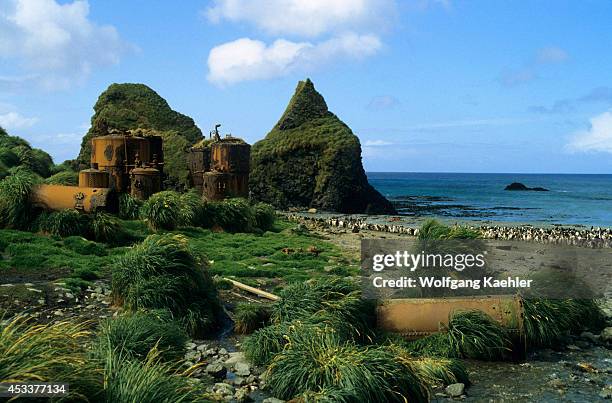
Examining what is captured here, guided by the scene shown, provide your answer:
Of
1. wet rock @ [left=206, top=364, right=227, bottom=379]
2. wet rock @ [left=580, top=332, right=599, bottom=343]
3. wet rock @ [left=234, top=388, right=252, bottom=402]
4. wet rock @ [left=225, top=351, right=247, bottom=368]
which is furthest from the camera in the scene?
wet rock @ [left=580, top=332, right=599, bottom=343]

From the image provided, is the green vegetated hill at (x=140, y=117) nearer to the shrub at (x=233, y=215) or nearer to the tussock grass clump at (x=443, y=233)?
the shrub at (x=233, y=215)

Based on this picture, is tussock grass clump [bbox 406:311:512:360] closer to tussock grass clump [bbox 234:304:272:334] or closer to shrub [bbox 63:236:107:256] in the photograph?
tussock grass clump [bbox 234:304:272:334]

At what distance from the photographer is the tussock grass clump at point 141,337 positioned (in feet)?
28.8

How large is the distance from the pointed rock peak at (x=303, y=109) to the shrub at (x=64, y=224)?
175ft

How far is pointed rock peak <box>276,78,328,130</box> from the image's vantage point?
72812mm

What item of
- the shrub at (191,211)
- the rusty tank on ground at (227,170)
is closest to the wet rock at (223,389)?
the shrub at (191,211)

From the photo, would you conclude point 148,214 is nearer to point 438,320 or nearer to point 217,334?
point 217,334

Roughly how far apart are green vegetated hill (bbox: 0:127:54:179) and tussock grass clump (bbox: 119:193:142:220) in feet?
37.1

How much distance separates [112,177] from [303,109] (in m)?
48.0

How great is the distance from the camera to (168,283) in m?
12.1

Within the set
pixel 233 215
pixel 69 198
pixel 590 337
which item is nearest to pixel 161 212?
pixel 69 198

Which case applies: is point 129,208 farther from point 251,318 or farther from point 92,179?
point 251,318

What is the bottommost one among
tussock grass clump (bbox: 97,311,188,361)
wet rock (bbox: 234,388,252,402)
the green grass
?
wet rock (bbox: 234,388,252,402)

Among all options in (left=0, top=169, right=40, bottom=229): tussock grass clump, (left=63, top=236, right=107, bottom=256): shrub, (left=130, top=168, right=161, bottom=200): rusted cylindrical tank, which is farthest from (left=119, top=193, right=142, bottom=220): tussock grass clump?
(left=63, top=236, right=107, bottom=256): shrub
